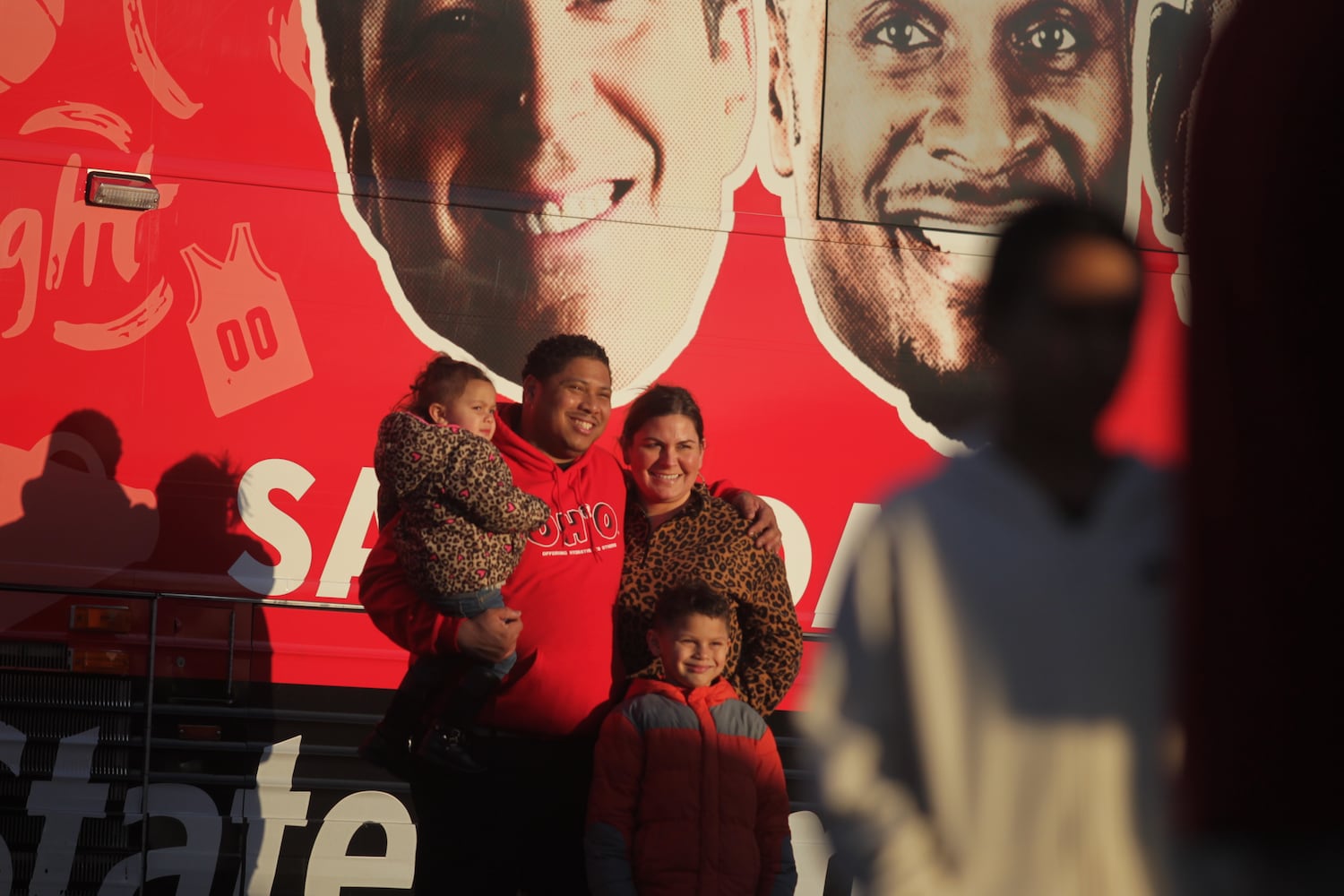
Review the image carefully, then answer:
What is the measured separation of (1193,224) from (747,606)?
306cm

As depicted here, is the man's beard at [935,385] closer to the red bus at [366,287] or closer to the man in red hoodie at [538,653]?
the red bus at [366,287]

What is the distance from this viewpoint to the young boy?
3.47 m

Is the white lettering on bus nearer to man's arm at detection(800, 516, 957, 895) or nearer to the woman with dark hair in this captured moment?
the woman with dark hair

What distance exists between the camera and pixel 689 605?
3631 millimetres

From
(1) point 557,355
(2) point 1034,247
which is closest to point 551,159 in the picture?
(1) point 557,355

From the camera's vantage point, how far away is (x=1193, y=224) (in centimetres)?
79

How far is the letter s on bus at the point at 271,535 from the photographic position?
4102 millimetres

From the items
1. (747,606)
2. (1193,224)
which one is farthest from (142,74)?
(1193,224)

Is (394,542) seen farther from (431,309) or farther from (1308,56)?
(1308,56)

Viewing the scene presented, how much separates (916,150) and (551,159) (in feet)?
4.14

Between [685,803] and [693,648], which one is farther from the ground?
[693,648]

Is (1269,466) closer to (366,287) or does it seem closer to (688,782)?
(688,782)

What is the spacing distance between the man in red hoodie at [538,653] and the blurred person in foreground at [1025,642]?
2.20 meters

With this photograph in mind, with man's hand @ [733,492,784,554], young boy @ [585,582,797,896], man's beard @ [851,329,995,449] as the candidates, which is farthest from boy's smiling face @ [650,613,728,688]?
man's beard @ [851,329,995,449]
